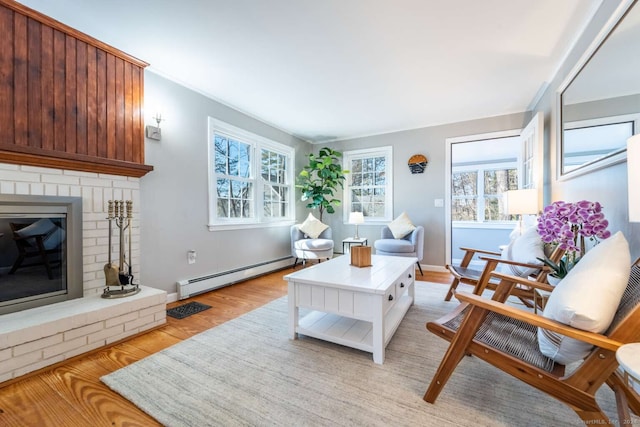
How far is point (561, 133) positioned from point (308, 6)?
241cm

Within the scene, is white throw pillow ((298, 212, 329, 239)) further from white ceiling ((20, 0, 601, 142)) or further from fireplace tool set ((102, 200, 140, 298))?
fireplace tool set ((102, 200, 140, 298))

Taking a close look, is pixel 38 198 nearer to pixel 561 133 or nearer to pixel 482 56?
pixel 482 56

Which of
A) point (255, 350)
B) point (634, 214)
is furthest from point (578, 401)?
point (255, 350)

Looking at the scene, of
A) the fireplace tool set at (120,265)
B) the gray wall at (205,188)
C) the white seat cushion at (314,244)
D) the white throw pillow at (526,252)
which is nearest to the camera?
the gray wall at (205,188)

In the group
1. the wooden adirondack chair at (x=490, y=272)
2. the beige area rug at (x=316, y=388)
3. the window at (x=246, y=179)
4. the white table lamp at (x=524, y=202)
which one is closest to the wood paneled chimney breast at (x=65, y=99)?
the window at (x=246, y=179)

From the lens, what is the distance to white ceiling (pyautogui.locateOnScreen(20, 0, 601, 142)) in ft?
6.07

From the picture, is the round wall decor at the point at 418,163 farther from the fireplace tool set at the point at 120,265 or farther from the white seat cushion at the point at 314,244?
the fireplace tool set at the point at 120,265

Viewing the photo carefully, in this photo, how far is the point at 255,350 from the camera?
183 cm

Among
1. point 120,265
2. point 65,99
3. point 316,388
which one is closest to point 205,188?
point 120,265

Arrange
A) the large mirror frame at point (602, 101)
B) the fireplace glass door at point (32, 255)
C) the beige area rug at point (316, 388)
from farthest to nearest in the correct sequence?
1. the fireplace glass door at point (32, 255)
2. the large mirror frame at point (602, 101)
3. the beige area rug at point (316, 388)

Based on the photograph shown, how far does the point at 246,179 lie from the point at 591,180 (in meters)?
3.63

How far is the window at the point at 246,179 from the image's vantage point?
135 inches

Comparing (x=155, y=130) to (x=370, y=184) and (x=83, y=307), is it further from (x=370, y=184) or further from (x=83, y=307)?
(x=370, y=184)

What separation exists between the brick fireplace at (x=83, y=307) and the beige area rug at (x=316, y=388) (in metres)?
0.46
